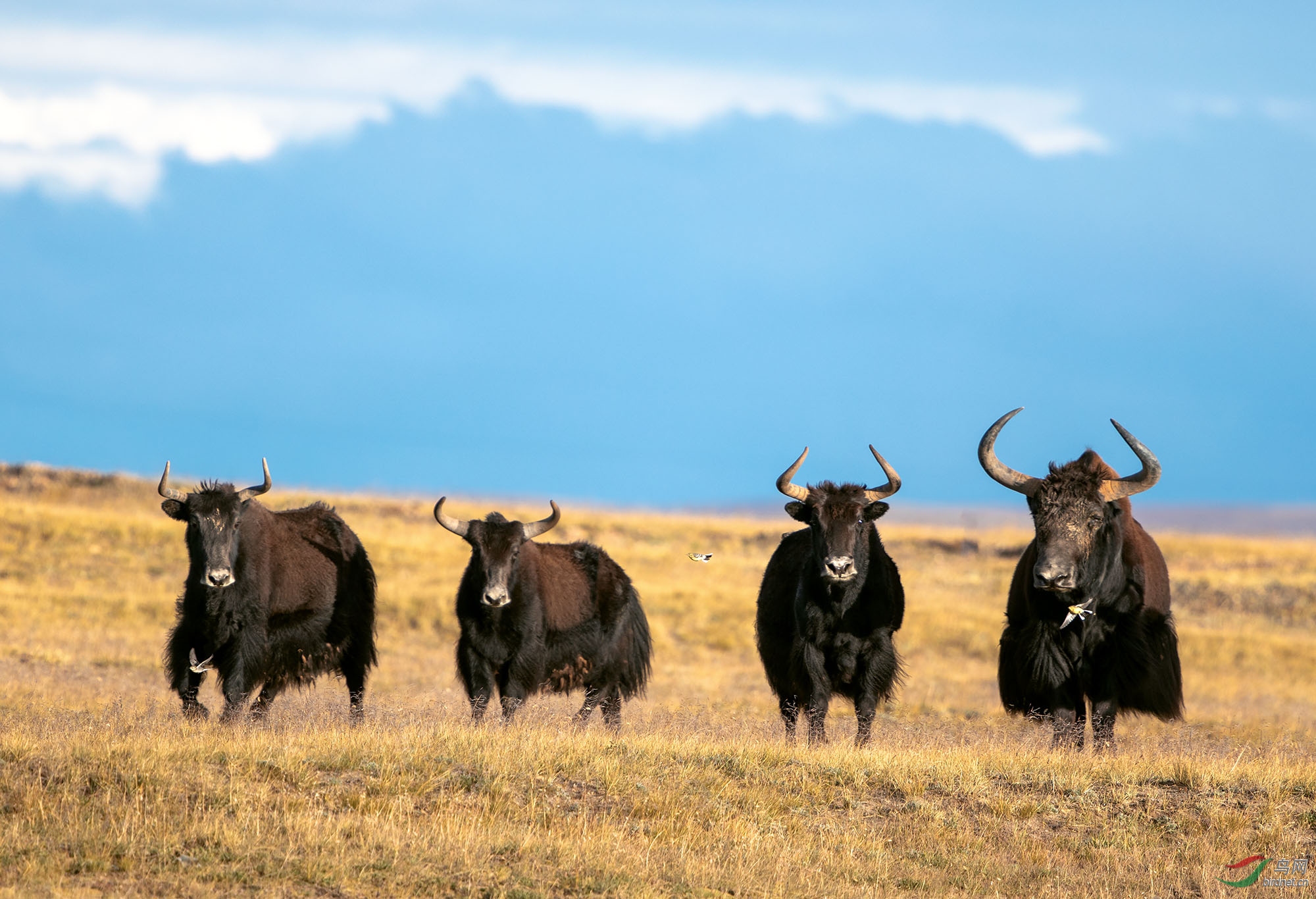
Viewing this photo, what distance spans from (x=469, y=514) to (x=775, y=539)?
10.1 metres

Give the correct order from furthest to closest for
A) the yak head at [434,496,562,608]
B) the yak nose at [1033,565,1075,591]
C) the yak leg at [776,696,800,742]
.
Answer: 1. the yak head at [434,496,562,608]
2. the yak leg at [776,696,800,742]
3. the yak nose at [1033,565,1075,591]

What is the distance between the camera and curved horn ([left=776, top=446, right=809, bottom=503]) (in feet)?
40.0

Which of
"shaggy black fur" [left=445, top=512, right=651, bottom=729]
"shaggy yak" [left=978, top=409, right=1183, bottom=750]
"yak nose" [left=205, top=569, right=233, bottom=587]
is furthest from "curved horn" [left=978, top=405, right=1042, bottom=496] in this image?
"yak nose" [left=205, top=569, right=233, bottom=587]

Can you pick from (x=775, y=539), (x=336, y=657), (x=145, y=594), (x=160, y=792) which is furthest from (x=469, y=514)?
(x=160, y=792)

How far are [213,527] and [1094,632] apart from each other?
7259mm

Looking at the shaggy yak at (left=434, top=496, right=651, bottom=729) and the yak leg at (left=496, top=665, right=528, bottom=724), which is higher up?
the shaggy yak at (left=434, top=496, right=651, bottom=729)

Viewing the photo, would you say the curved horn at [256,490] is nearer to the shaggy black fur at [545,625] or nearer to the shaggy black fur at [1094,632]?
the shaggy black fur at [545,625]

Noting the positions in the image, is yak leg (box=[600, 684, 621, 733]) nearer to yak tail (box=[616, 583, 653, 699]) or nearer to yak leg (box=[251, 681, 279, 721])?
yak tail (box=[616, 583, 653, 699])

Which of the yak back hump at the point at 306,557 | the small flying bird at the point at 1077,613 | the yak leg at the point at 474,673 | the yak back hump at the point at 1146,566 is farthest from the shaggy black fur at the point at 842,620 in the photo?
the yak back hump at the point at 306,557

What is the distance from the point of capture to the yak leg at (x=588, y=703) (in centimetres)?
1369

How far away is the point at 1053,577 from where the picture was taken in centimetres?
1065

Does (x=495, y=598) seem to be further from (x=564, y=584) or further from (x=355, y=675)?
(x=355, y=675)

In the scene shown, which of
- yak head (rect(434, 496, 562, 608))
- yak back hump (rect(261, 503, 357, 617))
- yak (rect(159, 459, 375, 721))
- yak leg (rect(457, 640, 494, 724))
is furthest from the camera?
yak back hump (rect(261, 503, 357, 617))

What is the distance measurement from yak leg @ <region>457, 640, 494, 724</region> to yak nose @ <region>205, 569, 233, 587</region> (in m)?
2.11
